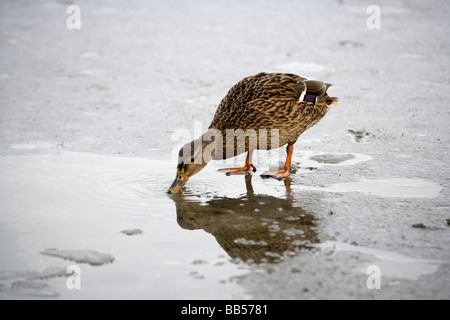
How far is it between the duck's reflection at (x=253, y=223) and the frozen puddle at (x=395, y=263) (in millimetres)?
191

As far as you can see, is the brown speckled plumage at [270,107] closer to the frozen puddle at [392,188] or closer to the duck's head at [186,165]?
the duck's head at [186,165]

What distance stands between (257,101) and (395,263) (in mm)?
1868

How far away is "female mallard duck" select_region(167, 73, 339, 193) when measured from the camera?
4477mm

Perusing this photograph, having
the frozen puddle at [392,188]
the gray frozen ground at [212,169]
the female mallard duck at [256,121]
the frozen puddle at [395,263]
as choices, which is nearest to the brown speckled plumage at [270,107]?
the female mallard duck at [256,121]

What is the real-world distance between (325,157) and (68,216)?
2295 millimetres

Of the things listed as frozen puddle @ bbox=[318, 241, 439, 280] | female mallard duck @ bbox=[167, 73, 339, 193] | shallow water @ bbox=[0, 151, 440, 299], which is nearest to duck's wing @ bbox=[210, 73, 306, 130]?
female mallard duck @ bbox=[167, 73, 339, 193]

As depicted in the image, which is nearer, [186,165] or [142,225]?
[142,225]

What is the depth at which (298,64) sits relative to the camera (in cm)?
771

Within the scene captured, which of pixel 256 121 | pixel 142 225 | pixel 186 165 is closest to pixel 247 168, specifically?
pixel 256 121

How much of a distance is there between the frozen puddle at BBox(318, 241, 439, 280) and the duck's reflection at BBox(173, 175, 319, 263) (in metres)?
0.19

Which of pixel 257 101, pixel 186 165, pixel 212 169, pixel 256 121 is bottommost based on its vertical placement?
pixel 212 169

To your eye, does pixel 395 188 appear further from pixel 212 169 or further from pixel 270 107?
pixel 212 169

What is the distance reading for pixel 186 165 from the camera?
4238 mm

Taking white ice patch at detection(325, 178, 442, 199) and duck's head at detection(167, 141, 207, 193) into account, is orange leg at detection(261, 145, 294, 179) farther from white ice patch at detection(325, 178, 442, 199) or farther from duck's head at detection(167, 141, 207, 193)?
duck's head at detection(167, 141, 207, 193)
